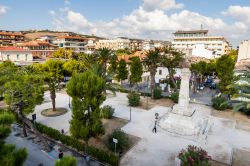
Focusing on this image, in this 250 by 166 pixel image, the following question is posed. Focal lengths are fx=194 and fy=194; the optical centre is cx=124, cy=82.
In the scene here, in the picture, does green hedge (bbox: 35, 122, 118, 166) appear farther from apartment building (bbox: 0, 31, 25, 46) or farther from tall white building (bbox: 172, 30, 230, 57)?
apartment building (bbox: 0, 31, 25, 46)

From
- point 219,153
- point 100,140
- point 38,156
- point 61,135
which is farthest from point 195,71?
point 38,156

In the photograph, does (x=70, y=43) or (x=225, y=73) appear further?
(x=70, y=43)

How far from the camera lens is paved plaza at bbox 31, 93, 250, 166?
15812 mm

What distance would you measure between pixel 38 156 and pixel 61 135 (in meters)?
2.64

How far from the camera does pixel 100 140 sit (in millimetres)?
18312

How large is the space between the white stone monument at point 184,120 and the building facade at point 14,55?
40151 millimetres

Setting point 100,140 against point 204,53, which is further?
point 204,53

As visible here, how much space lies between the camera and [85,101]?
44.0 ft

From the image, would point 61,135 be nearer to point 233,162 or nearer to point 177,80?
point 233,162

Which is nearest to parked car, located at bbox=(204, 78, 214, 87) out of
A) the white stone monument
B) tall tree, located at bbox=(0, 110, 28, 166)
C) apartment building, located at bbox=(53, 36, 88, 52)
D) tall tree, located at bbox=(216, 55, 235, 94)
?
tall tree, located at bbox=(216, 55, 235, 94)

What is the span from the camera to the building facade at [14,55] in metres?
44.2

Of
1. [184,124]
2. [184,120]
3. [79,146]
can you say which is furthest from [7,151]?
[184,120]

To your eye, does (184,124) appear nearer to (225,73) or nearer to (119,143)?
(119,143)

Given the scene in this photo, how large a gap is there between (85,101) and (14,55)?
40920 millimetres
